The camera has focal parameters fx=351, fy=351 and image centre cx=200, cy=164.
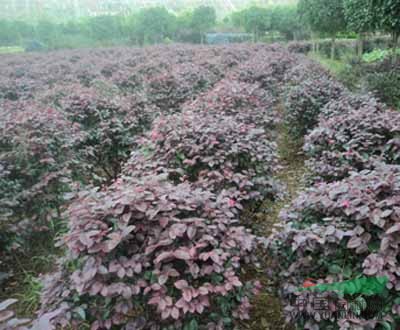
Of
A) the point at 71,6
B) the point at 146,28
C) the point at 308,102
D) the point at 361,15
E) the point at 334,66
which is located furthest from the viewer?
the point at 71,6

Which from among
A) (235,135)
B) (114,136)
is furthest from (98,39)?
(235,135)

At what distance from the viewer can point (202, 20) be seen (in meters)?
28.4

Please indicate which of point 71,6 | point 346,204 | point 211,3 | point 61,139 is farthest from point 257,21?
point 346,204

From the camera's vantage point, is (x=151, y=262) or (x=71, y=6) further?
(x=71, y=6)

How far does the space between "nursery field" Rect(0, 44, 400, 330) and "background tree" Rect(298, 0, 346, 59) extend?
11.8 m

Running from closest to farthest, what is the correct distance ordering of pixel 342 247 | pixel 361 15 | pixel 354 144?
pixel 342 247 → pixel 354 144 → pixel 361 15

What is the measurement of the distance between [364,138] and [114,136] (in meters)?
2.65

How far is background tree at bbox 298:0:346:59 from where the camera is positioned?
14.0 m

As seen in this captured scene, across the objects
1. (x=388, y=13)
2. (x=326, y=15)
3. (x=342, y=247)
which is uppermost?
(x=326, y=15)

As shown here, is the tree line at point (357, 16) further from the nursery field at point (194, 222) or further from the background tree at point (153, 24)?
the background tree at point (153, 24)

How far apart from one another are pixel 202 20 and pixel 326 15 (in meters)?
16.1

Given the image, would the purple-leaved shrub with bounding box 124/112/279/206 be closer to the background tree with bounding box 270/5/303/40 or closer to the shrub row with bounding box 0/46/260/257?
the shrub row with bounding box 0/46/260/257

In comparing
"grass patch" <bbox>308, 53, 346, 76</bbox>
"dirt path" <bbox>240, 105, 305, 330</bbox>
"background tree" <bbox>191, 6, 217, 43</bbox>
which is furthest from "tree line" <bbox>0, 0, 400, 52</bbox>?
"dirt path" <bbox>240, 105, 305, 330</bbox>

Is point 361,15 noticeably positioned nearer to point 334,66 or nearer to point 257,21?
point 334,66
